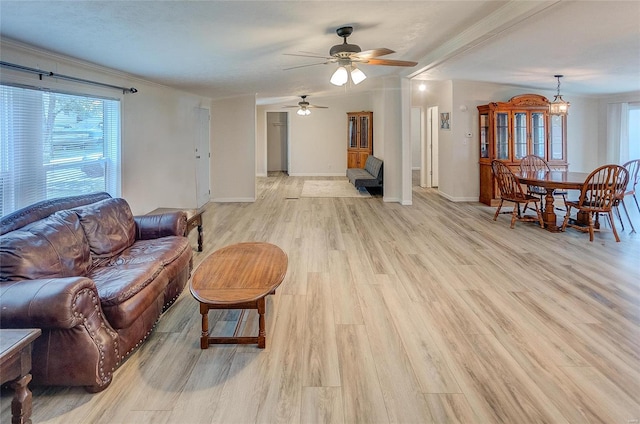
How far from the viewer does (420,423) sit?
1.78m

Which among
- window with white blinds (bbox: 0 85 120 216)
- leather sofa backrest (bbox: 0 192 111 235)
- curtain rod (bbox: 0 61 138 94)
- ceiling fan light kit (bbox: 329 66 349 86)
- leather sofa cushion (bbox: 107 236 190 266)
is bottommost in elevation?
leather sofa cushion (bbox: 107 236 190 266)

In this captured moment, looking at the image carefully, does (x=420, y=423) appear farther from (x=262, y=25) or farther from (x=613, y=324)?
(x=262, y=25)

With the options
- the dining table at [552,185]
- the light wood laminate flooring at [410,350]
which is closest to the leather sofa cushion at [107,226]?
the light wood laminate flooring at [410,350]

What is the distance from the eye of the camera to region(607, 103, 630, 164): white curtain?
7.83 m

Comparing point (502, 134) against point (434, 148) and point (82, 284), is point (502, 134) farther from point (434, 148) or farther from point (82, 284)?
point (82, 284)

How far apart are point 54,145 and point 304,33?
7.85ft

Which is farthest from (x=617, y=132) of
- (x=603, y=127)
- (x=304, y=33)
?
(x=304, y=33)

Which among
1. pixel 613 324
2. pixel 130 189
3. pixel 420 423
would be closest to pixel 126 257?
pixel 130 189

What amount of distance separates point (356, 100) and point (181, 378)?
1177cm

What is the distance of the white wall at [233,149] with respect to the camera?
7996 mm

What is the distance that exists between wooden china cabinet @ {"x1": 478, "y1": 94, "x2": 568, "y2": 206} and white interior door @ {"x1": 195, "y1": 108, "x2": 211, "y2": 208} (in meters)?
5.32

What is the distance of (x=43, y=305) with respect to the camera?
1807mm

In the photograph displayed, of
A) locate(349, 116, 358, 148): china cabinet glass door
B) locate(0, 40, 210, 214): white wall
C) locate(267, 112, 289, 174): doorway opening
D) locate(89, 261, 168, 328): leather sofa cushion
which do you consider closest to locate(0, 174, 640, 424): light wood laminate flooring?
locate(89, 261, 168, 328): leather sofa cushion

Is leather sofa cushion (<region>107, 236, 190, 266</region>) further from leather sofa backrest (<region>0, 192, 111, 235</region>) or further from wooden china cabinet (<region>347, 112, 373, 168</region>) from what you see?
wooden china cabinet (<region>347, 112, 373, 168</region>)
